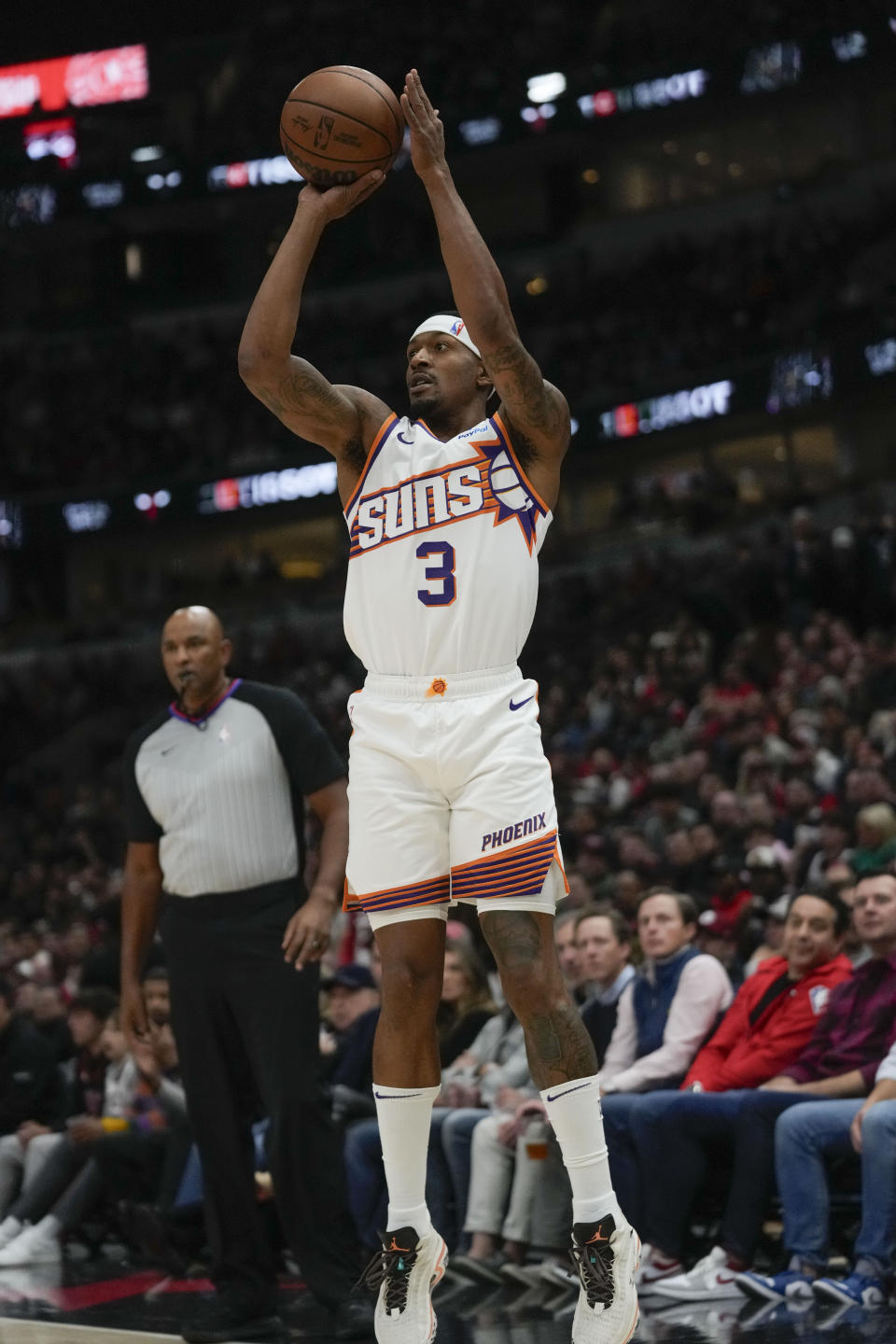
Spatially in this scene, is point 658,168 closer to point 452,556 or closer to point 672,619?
point 672,619

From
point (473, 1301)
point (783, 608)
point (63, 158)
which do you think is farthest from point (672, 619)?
point (63, 158)

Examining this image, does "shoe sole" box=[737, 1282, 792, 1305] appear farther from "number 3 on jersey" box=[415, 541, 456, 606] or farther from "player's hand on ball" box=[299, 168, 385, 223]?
"player's hand on ball" box=[299, 168, 385, 223]

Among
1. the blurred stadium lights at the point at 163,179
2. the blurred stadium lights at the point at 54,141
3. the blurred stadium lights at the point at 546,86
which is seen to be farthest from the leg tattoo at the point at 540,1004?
the blurred stadium lights at the point at 54,141

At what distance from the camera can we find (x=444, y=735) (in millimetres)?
3924

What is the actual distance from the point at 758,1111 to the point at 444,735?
238 centimetres

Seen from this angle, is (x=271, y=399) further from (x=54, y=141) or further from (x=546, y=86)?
(x=54, y=141)

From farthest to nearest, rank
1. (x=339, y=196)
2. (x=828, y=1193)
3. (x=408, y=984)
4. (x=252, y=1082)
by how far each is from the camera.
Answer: (x=828, y=1193)
(x=252, y=1082)
(x=339, y=196)
(x=408, y=984)

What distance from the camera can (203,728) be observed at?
546cm

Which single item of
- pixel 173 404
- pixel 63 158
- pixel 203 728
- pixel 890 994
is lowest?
pixel 890 994

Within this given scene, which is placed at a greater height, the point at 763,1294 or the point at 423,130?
the point at 423,130

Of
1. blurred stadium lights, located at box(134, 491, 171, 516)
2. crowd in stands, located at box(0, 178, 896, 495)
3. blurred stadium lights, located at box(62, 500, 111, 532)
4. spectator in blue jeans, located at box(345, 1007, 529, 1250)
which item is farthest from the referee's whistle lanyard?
blurred stadium lights, located at box(62, 500, 111, 532)

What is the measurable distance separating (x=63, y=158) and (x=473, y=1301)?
110 feet

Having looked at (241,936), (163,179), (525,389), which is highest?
(163,179)

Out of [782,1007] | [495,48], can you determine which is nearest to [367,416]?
[782,1007]
